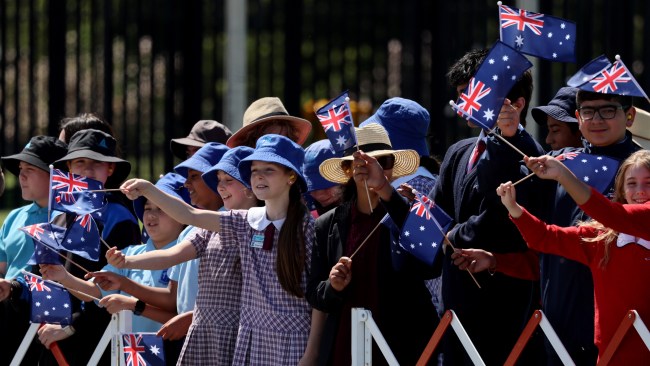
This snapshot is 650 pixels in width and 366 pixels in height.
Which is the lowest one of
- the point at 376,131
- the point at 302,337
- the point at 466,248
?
the point at 302,337

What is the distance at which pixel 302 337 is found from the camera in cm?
614

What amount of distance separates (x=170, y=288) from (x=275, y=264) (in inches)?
36.2

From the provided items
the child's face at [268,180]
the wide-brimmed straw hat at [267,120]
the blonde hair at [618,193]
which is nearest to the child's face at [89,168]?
the wide-brimmed straw hat at [267,120]

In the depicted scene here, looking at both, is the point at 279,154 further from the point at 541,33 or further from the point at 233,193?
the point at 541,33

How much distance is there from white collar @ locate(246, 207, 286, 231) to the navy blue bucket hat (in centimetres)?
140

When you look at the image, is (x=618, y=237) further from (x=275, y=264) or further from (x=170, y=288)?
(x=170, y=288)

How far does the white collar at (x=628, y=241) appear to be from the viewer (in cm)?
522

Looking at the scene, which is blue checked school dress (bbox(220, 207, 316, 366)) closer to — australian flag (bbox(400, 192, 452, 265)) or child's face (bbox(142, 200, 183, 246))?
australian flag (bbox(400, 192, 452, 265))

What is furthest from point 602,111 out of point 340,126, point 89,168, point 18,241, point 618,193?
point 18,241

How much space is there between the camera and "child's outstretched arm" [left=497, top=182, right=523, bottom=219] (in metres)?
5.13

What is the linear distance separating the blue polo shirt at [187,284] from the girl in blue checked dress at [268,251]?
1.22 feet

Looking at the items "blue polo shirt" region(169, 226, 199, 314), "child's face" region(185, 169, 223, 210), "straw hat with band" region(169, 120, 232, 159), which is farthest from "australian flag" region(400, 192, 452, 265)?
"straw hat with band" region(169, 120, 232, 159)

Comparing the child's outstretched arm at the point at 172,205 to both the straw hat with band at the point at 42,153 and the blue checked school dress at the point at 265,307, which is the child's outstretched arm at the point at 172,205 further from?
the straw hat with band at the point at 42,153

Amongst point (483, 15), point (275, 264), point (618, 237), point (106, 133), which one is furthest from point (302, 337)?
point (483, 15)
